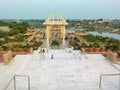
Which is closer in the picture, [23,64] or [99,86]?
[99,86]

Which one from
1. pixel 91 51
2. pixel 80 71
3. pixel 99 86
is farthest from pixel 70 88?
pixel 91 51

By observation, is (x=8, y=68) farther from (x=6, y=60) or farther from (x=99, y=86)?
(x=99, y=86)

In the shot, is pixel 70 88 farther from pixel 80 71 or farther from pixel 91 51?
pixel 91 51

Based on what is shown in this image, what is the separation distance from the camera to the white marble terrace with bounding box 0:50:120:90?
43.5ft

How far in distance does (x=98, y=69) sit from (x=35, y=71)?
13.6ft

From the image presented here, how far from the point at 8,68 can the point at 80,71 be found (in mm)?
4891

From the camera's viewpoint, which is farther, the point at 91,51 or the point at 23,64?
the point at 91,51

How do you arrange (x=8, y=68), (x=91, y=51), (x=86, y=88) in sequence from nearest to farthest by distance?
(x=86, y=88) < (x=8, y=68) < (x=91, y=51)

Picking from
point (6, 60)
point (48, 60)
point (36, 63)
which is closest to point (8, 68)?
point (6, 60)

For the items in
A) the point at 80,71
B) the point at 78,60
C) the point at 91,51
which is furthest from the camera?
the point at 91,51

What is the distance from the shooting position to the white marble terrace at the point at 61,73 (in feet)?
43.5

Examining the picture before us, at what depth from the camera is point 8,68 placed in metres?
17.8

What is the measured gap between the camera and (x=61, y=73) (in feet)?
53.1

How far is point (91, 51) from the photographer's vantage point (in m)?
26.5
